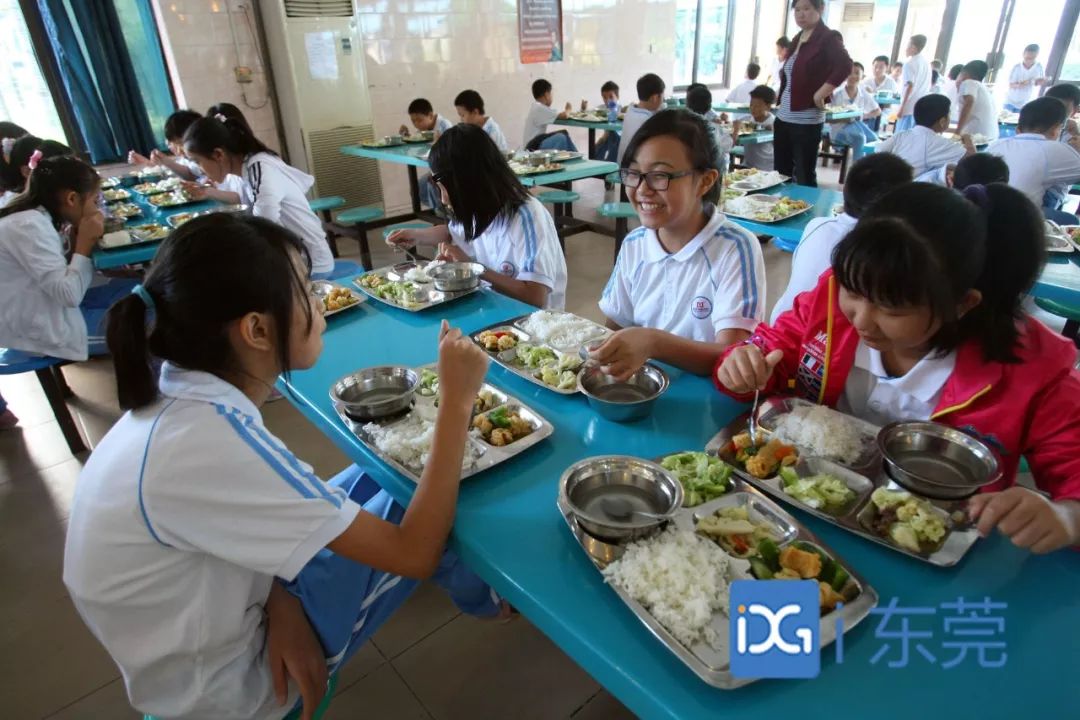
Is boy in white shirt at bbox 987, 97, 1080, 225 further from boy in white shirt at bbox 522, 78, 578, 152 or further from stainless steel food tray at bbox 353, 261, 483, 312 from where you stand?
boy in white shirt at bbox 522, 78, 578, 152

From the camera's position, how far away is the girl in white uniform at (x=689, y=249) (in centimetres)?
168

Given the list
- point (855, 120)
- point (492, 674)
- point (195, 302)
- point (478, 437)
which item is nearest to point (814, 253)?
point (478, 437)

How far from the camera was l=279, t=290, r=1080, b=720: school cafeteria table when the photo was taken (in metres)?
0.75

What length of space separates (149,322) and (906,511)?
4.37 feet

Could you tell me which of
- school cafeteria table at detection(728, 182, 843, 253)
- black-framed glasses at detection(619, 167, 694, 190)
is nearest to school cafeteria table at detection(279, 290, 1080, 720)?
black-framed glasses at detection(619, 167, 694, 190)

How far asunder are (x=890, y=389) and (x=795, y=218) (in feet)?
6.85

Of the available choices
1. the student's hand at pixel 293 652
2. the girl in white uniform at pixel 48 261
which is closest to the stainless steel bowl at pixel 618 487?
the student's hand at pixel 293 652

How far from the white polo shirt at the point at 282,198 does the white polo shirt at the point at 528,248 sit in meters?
1.02

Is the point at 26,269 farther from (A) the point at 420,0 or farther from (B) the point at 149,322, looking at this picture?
(A) the point at 420,0

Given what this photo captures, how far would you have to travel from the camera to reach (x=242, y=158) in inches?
123

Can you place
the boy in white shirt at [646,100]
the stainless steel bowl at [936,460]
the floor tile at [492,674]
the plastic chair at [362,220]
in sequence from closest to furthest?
the stainless steel bowl at [936,460]
the floor tile at [492,674]
the plastic chair at [362,220]
the boy in white shirt at [646,100]

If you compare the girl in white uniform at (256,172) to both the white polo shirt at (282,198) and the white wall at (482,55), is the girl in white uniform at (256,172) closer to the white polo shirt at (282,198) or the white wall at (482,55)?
the white polo shirt at (282,198)

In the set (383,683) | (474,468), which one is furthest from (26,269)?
(474,468)

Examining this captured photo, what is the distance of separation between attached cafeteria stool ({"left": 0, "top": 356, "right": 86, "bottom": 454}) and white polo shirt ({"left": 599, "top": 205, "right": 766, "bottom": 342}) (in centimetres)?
257
